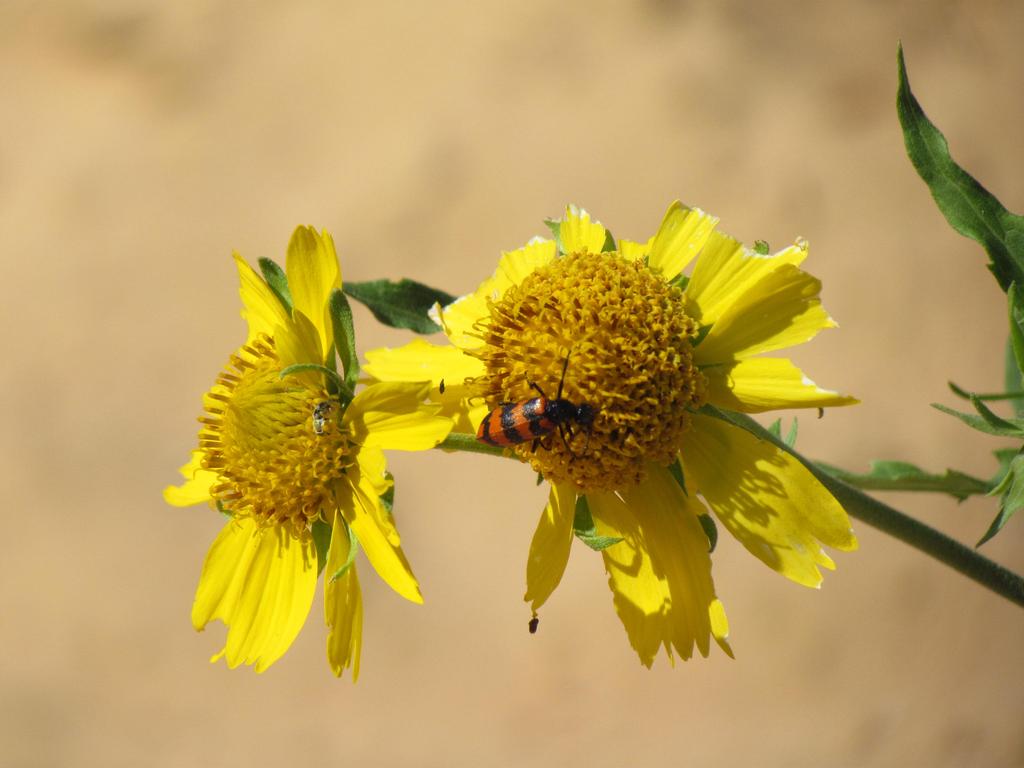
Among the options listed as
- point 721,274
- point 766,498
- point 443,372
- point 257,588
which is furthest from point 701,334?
point 257,588

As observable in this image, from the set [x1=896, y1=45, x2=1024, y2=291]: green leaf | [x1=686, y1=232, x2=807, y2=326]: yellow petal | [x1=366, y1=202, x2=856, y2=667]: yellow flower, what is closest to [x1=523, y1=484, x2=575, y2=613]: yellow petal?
[x1=366, y1=202, x2=856, y2=667]: yellow flower

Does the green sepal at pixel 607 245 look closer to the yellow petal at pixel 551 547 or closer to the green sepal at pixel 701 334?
the green sepal at pixel 701 334

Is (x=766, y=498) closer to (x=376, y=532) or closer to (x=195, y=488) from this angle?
(x=376, y=532)

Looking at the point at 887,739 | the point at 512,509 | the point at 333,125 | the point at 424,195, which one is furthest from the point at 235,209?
the point at 887,739

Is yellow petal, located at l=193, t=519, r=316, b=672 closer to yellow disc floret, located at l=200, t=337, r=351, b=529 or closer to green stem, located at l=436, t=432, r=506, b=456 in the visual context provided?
yellow disc floret, located at l=200, t=337, r=351, b=529

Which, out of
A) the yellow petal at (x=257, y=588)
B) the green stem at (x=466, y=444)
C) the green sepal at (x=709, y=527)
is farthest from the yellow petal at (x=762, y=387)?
the yellow petal at (x=257, y=588)

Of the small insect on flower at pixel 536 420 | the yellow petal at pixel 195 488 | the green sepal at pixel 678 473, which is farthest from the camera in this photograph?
the yellow petal at pixel 195 488
